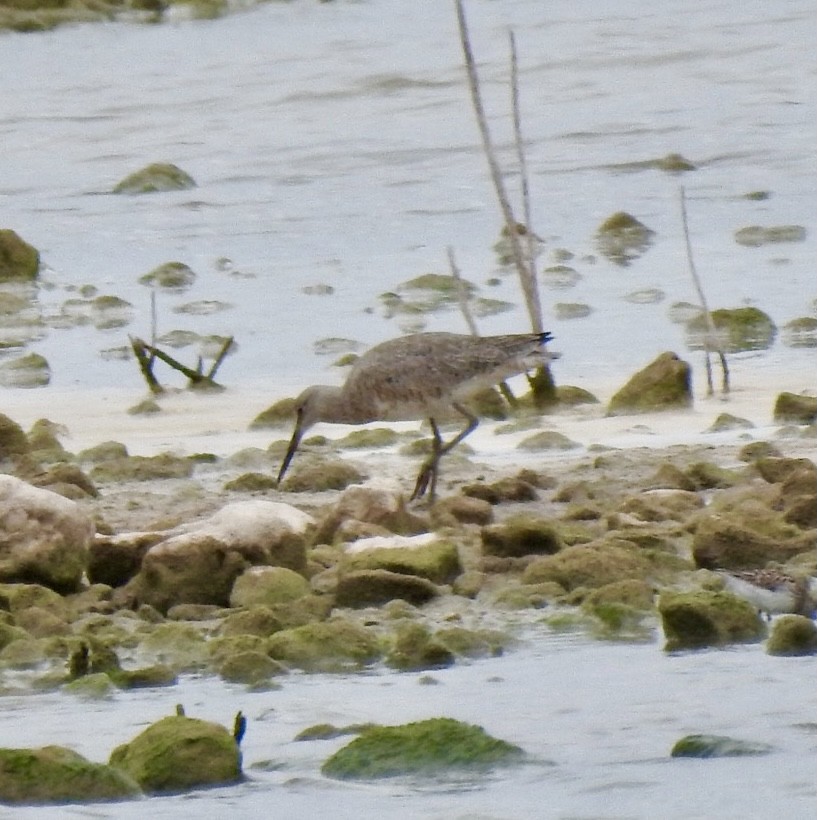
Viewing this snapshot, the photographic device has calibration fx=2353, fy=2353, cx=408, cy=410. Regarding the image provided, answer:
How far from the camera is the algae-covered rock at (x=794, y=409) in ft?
33.6

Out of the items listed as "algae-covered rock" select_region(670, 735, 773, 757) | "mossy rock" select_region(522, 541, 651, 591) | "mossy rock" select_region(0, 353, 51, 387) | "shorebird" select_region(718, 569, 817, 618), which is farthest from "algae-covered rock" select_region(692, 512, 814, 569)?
"mossy rock" select_region(0, 353, 51, 387)

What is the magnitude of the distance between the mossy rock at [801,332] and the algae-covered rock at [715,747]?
276 inches

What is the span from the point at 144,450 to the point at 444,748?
5246mm

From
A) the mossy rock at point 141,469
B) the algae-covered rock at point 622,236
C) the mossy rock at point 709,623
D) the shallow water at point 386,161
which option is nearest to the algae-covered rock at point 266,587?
the mossy rock at point 709,623

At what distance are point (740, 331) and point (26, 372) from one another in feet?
12.9

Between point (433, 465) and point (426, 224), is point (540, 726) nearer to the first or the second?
point (433, 465)

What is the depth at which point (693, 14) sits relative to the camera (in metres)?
30.7

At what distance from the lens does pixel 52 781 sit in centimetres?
552

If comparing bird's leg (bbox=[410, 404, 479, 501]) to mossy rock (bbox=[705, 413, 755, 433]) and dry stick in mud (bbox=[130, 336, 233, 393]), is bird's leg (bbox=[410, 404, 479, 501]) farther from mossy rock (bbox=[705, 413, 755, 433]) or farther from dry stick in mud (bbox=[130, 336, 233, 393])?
dry stick in mud (bbox=[130, 336, 233, 393])

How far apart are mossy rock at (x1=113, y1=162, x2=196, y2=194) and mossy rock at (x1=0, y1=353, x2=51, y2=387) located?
7731mm

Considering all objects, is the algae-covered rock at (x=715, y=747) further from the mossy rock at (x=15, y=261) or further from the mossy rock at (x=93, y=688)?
the mossy rock at (x=15, y=261)

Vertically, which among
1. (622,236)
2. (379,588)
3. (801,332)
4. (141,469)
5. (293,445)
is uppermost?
(379,588)

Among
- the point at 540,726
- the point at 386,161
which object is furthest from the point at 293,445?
the point at 386,161

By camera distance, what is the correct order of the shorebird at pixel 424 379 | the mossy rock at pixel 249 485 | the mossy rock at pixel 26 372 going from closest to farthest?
the mossy rock at pixel 249 485, the shorebird at pixel 424 379, the mossy rock at pixel 26 372
